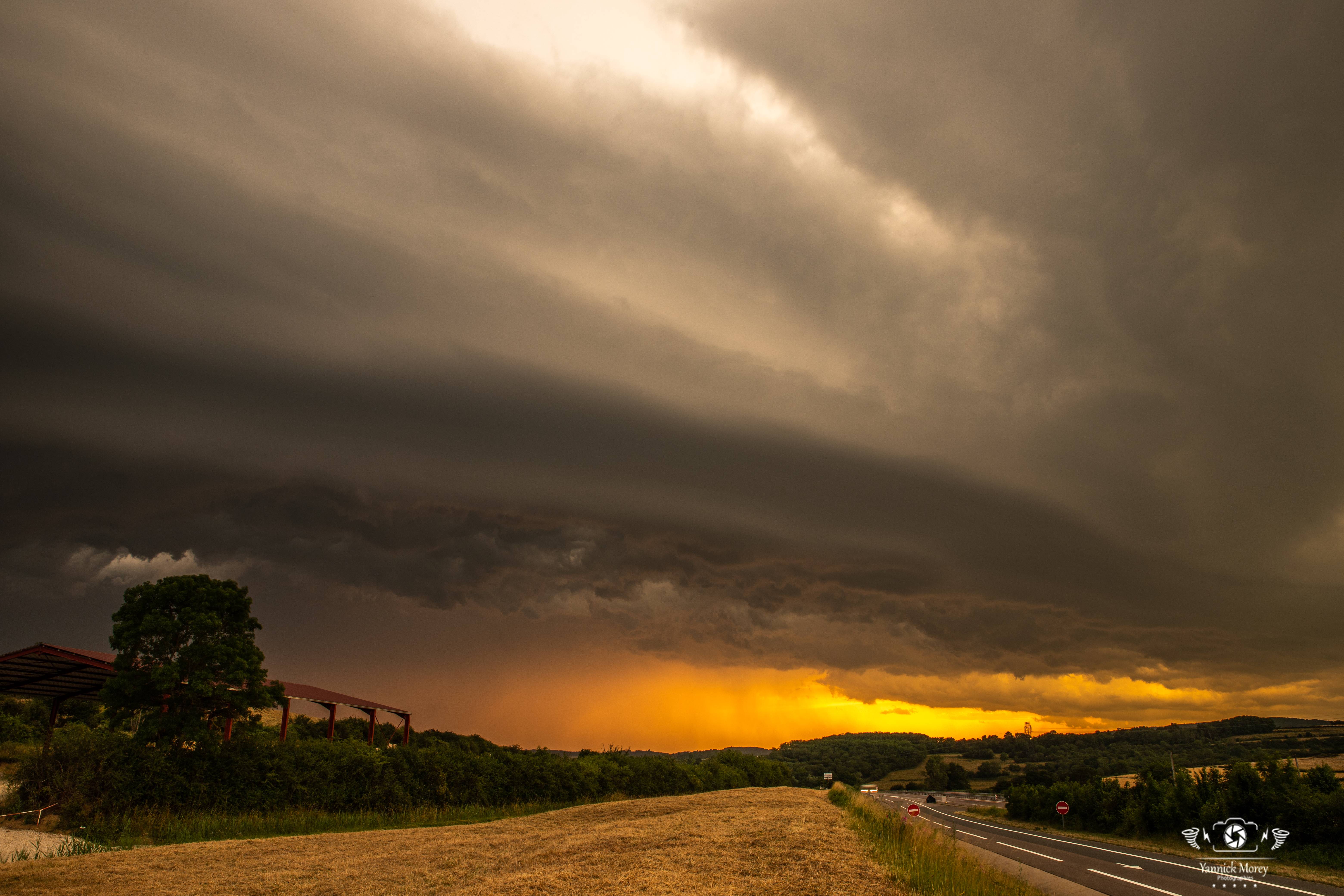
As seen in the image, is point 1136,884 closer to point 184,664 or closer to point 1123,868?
point 1123,868

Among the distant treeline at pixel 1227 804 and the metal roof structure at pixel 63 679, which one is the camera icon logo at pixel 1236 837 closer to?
the distant treeline at pixel 1227 804

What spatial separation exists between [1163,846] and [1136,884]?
22851mm

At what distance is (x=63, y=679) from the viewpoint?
34250mm

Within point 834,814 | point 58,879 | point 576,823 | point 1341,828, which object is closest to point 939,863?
point 834,814

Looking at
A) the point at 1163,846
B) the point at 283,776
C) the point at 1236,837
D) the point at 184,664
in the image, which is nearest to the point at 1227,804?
the point at 1236,837

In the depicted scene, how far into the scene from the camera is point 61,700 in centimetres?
3844

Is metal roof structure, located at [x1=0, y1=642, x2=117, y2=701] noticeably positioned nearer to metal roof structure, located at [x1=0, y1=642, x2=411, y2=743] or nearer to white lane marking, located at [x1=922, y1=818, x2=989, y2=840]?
metal roof structure, located at [x1=0, y1=642, x2=411, y2=743]

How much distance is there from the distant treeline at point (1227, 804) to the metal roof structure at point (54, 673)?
5320cm

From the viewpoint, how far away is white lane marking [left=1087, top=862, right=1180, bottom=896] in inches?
912

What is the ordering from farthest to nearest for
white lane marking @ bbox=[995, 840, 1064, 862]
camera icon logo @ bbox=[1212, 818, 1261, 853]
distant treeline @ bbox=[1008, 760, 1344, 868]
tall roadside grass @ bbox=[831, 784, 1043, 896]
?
camera icon logo @ bbox=[1212, 818, 1261, 853]
white lane marking @ bbox=[995, 840, 1064, 862]
distant treeline @ bbox=[1008, 760, 1344, 868]
tall roadside grass @ bbox=[831, 784, 1043, 896]

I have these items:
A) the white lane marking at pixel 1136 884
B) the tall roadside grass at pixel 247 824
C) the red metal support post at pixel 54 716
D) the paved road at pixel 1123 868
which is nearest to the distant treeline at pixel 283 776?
the tall roadside grass at pixel 247 824

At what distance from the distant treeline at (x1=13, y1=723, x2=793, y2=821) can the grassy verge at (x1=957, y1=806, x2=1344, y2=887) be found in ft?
109

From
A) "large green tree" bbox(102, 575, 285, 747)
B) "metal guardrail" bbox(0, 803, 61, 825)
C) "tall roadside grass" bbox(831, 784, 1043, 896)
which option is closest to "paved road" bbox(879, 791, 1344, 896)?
"tall roadside grass" bbox(831, 784, 1043, 896)

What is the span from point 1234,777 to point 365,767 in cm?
4699
